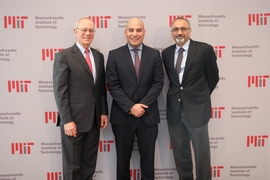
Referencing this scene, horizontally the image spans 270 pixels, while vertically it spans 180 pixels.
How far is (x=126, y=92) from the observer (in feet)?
7.91

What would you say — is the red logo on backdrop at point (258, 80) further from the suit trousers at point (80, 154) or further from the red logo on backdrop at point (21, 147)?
the red logo on backdrop at point (21, 147)

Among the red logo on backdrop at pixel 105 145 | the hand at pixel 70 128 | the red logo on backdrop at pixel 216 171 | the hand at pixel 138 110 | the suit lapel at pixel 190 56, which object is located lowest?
the red logo on backdrop at pixel 216 171

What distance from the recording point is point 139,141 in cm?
254

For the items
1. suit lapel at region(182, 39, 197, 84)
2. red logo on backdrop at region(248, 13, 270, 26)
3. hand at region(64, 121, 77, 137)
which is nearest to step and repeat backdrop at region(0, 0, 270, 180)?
red logo on backdrop at region(248, 13, 270, 26)

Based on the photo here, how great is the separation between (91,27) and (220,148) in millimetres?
2080

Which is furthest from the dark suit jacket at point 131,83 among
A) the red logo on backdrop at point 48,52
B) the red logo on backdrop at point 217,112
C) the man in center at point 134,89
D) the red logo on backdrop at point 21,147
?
the red logo on backdrop at point 21,147

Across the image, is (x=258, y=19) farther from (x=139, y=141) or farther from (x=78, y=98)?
(x=78, y=98)

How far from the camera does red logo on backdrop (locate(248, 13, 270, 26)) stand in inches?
113

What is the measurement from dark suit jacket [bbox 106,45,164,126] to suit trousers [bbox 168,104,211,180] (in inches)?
10.8

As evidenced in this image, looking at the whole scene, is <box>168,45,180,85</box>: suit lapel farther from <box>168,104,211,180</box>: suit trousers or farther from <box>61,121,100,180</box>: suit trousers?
<box>61,121,100,180</box>: suit trousers

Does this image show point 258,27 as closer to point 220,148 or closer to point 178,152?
point 220,148

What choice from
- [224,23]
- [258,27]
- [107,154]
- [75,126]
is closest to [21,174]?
[107,154]

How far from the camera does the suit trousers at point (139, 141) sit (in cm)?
247

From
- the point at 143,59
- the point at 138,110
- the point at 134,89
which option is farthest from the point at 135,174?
the point at 143,59
